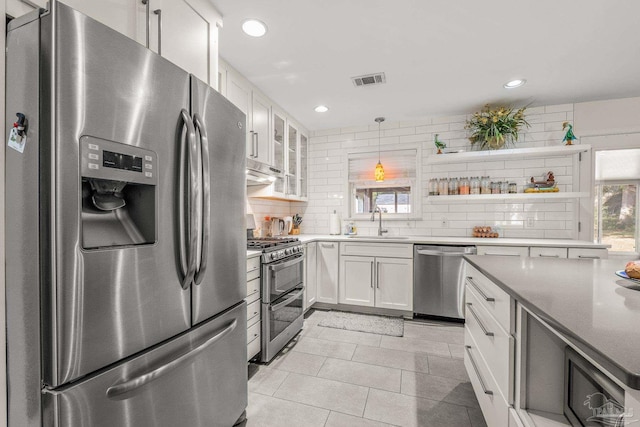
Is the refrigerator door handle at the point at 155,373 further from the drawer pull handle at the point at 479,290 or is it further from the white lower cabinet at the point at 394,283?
the white lower cabinet at the point at 394,283

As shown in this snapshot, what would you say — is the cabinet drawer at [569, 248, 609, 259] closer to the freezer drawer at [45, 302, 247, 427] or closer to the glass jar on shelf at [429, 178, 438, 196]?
the glass jar on shelf at [429, 178, 438, 196]

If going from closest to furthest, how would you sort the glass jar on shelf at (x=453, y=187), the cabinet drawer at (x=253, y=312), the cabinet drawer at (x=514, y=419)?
1. the cabinet drawer at (x=514, y=419)
2. the cabinet drawer at (x=253, y=312)
3. the glass jar on shelf at (x=453, y=187)

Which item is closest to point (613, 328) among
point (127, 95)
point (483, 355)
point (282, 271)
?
point (483, 355)

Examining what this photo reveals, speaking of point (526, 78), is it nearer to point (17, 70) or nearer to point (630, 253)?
point (630, 253)

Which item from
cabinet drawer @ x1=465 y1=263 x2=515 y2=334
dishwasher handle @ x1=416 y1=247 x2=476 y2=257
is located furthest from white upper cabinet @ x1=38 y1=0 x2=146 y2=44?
dishwasher handle @ x1=416 y1=247 x2=476 y2=257

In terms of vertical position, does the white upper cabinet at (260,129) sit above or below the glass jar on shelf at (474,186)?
above

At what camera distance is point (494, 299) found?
4.53 ft

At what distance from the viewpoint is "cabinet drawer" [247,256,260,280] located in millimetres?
2143

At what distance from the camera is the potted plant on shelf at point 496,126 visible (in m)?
3.33

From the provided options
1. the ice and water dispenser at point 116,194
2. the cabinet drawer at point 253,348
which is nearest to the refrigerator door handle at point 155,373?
the ice and water dispenser at point 116,194

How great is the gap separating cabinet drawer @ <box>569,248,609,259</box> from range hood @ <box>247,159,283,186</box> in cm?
307

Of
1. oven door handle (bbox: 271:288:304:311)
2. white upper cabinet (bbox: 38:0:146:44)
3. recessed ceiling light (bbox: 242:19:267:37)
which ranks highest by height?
recessed ceiling light (bbox: 242:19:267:37)

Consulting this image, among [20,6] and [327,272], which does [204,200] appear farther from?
[327,272]

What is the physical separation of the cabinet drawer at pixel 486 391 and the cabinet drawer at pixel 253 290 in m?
1.50
